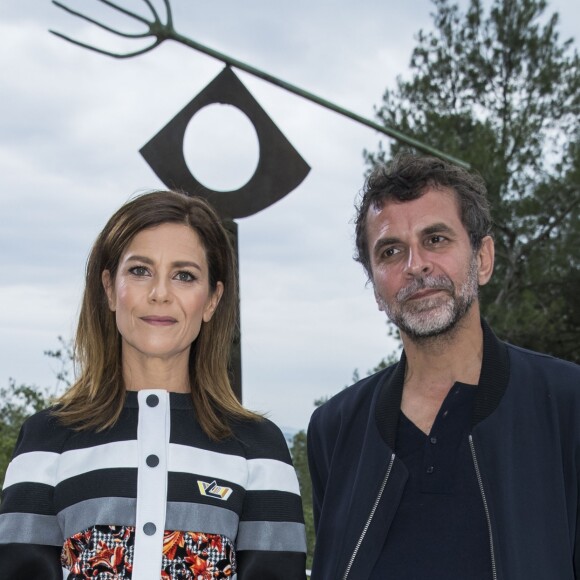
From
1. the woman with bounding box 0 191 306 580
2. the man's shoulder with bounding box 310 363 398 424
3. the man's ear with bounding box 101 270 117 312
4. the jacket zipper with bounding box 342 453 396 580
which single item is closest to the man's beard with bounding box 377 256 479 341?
the man's shoulder with bounding box 310 363 398 424

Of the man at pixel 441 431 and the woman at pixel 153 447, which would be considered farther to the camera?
the man at pixel 441 431

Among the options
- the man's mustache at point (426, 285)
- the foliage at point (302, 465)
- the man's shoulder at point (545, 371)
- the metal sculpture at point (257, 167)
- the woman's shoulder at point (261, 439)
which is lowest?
the woman's shoulder at point (261, 439)

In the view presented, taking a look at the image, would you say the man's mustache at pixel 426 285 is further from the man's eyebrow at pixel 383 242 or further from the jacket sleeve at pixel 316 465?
the jacket sleeve at pixel 316 465

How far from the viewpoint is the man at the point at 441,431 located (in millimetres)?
2152

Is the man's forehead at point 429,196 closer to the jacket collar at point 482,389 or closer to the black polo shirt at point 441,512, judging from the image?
the jacket collar at point 482,389

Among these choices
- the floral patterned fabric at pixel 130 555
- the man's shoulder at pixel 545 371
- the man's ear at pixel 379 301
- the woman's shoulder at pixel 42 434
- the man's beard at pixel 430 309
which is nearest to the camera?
the floral patterned fabric at pixel 130 555

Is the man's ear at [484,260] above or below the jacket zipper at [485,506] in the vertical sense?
above

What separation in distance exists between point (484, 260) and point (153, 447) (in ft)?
3.61

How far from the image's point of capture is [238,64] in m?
3.20

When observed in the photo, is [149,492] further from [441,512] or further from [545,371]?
[545,371]

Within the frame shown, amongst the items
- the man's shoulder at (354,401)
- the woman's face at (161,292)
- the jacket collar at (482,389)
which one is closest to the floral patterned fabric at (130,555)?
the woman's face at (161,292)

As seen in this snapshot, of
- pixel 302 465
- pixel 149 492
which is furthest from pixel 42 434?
pixel 302 465

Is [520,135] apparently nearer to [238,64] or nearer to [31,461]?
[238,64]

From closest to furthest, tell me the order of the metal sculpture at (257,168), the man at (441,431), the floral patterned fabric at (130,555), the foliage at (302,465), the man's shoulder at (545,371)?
the floral patterned fabric at (130,555), the man at (441,431), the man's shoulder at (545,371), the metal sculpture at (257,168), the foliage at (302,465)
